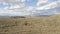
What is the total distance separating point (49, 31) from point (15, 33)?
2.66 metres

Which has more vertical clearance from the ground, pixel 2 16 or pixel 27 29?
pixel 2 16

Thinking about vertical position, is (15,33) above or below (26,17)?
below

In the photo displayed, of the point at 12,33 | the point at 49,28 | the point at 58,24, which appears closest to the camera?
the point at 12,33

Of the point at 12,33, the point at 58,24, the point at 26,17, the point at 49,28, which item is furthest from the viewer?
the point at 26,17

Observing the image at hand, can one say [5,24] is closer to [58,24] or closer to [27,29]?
[27,29]

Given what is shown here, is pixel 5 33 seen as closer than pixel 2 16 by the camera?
Yes

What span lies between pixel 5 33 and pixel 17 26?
1.55m

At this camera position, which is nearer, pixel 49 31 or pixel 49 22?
pixel 49 31

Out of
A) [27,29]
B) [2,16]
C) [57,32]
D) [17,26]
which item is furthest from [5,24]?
[57,32]

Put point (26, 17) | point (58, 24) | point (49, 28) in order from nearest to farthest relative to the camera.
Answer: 1. point (49, 28)
2. point (58, 24)
3. point (26, 17)

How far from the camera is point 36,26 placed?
13328 mm

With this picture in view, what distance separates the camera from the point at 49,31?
1259 centimetres

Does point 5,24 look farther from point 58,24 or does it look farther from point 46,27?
point 58,24

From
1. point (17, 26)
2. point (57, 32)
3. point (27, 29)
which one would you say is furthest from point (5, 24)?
point (57, 32)
